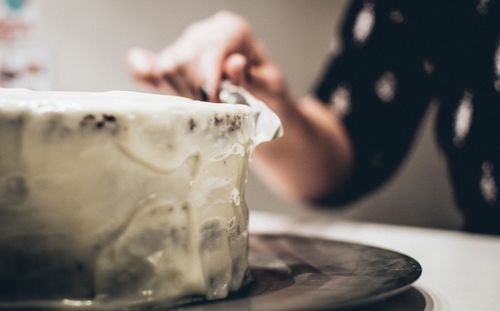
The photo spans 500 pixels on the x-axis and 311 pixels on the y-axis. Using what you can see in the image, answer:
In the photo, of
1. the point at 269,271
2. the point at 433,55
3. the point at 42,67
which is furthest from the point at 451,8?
the point at 42,67

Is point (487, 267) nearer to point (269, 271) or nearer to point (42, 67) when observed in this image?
point (269, 271)

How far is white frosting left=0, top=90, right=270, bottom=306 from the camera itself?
337 mm

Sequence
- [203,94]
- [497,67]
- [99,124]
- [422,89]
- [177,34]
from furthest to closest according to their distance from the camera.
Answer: [177,34] < [422,89] < [497,67] < [203,94] < [99,124]

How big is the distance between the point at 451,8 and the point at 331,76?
0.90 ft

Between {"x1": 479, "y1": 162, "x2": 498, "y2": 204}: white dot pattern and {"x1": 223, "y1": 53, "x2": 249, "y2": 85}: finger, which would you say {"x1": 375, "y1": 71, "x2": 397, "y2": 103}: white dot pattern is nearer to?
{"x1": 479, "y1": 162, "x2": 498, "y2": 204}: white dot pattern

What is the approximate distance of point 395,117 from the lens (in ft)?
3.80

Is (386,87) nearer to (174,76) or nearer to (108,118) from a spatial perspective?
(174,76)

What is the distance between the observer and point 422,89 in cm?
113

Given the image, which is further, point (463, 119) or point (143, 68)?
point (463, 119)

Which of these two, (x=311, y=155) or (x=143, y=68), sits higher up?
(x=143, y=68)

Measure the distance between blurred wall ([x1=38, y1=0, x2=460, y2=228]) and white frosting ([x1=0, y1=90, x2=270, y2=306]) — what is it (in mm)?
1324

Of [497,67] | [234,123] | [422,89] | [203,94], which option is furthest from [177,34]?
[234,123]

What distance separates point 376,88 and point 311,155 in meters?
0.18

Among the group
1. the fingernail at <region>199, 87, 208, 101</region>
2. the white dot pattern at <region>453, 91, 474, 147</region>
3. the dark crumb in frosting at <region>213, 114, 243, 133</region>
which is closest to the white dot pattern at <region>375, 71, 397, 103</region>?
the white dot pattern at <region>453, 91, 474, 147</region>
